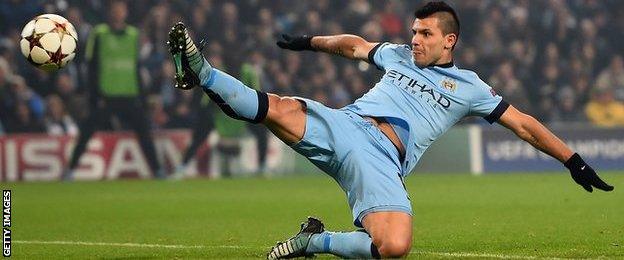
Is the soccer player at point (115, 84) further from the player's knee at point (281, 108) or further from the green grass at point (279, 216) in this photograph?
the player's knee at point (281, 108)

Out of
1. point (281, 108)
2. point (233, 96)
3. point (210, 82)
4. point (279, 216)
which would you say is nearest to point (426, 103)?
point (281, 108)

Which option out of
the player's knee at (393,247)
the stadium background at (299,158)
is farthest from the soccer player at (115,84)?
the player's knee at (393,247)

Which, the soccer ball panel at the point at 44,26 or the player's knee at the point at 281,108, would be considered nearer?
the player's knee at the point at 281,108

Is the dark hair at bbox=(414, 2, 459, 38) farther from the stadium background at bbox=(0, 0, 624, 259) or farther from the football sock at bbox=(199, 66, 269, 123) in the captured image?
the stadium background at bbox=(0, 0, 624, 259)

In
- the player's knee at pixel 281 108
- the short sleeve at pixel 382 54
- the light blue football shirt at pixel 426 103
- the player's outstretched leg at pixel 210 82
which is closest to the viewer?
the player's outstretched leg at pixel 210 82

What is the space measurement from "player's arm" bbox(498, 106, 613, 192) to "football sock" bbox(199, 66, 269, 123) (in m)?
1.59

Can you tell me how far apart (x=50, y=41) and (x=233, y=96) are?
6.18ft

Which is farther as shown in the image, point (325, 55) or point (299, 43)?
point (325, 55)

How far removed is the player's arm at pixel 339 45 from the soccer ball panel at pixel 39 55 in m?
1.57

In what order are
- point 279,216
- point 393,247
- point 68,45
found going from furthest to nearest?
point 279,216
point 68,45
point 393,247

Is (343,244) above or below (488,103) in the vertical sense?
below

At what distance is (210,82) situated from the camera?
6922 mm

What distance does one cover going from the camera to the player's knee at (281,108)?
7055 mm

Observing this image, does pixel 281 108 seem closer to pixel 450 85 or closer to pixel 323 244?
pixel 323 244
